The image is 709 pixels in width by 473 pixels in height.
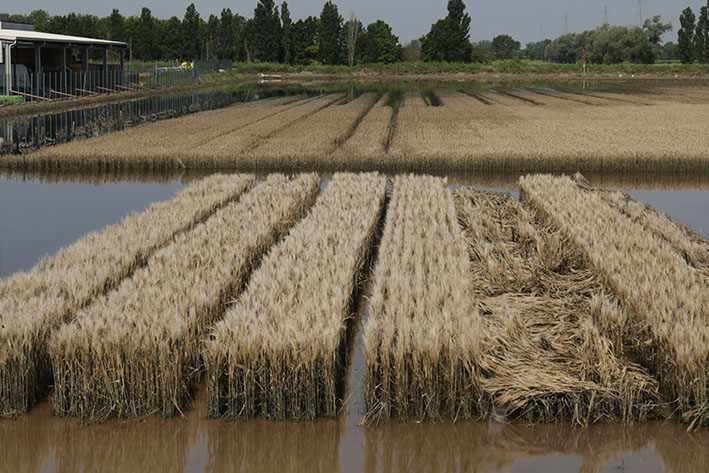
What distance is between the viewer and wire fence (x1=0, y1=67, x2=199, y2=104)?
34.2m

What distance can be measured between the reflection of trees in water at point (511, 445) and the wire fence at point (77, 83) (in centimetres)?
3024

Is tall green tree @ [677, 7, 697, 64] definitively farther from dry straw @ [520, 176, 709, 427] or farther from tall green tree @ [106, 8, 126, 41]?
dry straw @ [520, 176, 709, 427]

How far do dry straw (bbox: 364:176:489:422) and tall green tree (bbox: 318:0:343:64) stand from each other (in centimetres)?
8533

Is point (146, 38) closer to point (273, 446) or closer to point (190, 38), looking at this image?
point (190, 38)

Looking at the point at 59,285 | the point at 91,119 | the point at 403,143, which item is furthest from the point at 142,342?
the point at 91,119

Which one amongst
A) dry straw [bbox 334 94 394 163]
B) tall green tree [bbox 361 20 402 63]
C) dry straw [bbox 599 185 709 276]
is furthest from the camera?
tall green tree [bbox 361 20 402 63]

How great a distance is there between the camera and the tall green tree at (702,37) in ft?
281

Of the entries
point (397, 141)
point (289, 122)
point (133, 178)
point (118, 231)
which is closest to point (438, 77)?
point (289, 122)

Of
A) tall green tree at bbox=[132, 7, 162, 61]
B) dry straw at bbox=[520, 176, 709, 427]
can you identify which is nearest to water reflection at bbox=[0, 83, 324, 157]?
dry straw at bbox=[520, 176, 709, 427]

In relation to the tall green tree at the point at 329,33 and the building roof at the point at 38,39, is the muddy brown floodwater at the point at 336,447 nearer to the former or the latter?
the building roof at the point at 38,39

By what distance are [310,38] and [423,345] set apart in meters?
94.6

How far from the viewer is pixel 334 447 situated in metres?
5.45

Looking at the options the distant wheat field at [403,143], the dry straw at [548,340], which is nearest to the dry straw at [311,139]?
the distant wheat field at [403,143]

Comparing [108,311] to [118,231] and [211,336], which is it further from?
[118,231]
